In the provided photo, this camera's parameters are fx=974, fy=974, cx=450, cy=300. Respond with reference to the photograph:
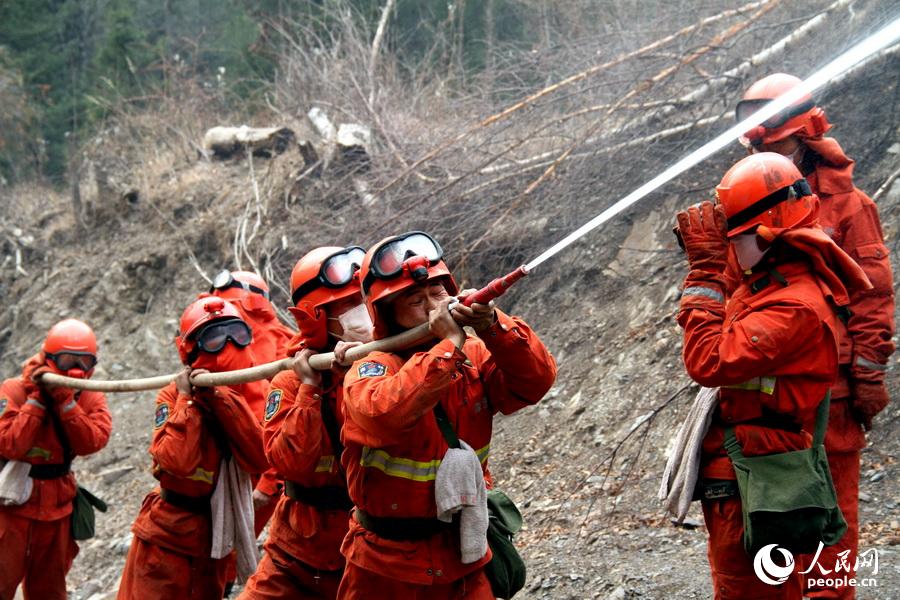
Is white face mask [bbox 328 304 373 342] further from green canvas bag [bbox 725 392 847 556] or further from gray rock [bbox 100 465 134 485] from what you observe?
gray rock [bbox 100 465 134 485]

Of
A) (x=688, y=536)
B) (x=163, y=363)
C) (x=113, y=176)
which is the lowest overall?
(x=163, y=363)

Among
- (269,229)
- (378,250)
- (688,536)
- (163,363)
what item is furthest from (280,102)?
(378,250)

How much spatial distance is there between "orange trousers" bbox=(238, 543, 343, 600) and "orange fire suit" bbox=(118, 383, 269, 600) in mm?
809

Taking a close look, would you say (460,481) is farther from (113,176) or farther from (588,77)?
(113,176)

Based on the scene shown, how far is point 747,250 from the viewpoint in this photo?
3715 mm

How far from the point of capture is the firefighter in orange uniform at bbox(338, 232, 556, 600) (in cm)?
348

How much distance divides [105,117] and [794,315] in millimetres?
18330

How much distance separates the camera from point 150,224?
15.4 m

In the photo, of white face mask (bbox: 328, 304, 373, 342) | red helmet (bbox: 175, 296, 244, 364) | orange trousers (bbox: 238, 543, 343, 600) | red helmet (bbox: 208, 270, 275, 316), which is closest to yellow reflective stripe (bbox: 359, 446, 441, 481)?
white face mask (bbox: 328, 304, 373, 342)

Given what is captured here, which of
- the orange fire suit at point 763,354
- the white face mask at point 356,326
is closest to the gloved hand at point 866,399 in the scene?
the orange fire suit at point 763,354

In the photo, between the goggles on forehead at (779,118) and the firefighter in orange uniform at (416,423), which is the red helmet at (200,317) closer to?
the firefighter in orange uniform at (416,423)

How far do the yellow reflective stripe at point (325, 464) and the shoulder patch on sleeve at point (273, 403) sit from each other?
1.00 feet

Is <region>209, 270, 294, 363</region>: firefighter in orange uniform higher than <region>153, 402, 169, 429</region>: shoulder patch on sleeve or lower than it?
lower

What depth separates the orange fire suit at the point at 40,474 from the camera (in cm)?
657
